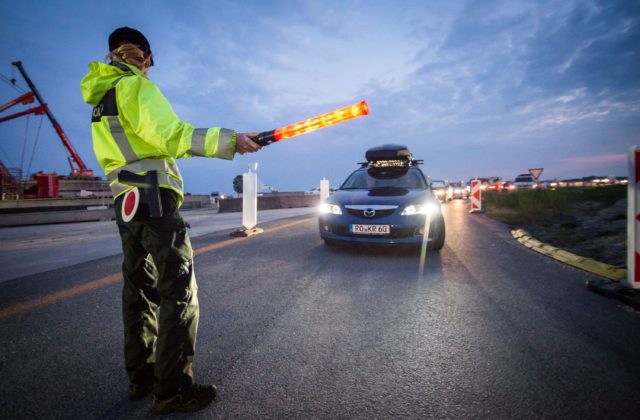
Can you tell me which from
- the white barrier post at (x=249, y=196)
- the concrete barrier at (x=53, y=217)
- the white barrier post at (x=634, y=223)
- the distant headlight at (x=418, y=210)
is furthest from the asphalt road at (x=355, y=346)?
the concrete barrier at (x=53, y=217)

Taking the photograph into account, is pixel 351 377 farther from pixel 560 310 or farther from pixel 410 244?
pixel 410 244

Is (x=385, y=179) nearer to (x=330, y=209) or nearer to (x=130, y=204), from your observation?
(x=330, y=209)

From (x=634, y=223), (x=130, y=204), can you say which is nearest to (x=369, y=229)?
(x=634, y=223)

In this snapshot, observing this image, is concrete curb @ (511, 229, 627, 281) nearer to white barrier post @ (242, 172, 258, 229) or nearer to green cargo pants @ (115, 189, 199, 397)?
green cargo pants @ (115, 189, 199, 397)

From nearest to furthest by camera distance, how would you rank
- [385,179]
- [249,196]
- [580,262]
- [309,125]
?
[309,125], [580,262], [385,179], [249,196]

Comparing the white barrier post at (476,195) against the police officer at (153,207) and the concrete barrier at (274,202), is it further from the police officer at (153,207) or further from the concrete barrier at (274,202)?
the police officer at (153,207)

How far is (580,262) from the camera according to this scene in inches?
165

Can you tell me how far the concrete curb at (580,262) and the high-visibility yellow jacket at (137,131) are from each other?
4376 mm

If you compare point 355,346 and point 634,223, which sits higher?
point 634,223

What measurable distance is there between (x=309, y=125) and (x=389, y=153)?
656cm

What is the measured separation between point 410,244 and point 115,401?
3969mm

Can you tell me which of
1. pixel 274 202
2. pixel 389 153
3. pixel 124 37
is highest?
pixel 389 153

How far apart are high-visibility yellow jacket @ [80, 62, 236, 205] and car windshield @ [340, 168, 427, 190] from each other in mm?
4634

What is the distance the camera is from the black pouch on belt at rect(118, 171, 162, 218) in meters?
1.52
